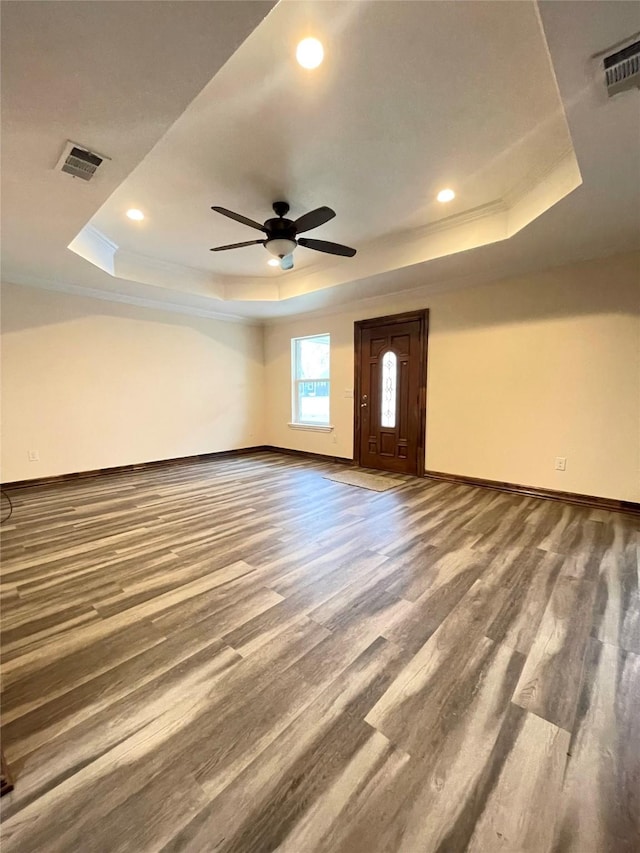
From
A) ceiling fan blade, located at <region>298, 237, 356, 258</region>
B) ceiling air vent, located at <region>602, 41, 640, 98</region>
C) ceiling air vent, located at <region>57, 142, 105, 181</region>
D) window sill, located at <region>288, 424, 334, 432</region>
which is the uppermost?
ceiling air vent, located at <region>602, 41, 640, 98</region>

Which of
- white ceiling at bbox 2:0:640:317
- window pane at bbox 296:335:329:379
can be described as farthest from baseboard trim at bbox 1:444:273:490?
white ceiling at bbox 2:0:640:317

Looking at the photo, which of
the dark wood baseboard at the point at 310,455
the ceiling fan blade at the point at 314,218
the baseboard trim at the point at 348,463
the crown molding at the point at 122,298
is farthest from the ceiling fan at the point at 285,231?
the dark wood baseboard at the point at 310,455

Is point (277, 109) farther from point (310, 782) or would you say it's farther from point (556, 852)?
point (556, 852)

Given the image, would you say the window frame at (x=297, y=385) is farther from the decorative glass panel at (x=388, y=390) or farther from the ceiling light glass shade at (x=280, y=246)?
the ceiling light glass shade at (x=280, y=246)

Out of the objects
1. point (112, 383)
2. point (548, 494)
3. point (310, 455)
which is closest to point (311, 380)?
point (310, 455)

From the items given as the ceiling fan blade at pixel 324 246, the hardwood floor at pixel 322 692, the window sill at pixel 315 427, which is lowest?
the hardwood floor at pixel 322 692

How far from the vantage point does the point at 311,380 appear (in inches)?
247

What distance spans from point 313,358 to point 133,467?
3.44 metres

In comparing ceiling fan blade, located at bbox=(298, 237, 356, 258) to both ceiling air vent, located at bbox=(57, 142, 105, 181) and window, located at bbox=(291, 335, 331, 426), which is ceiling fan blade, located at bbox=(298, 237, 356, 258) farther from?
window, located at bbox=(291, 335, 331, 426)

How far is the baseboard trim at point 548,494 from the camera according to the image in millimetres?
3449

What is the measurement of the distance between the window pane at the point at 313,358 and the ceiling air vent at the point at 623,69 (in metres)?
4.54

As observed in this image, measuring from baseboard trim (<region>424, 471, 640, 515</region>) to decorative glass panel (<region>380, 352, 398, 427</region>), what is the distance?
98 centimetres

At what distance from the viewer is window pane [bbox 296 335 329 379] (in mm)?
6055

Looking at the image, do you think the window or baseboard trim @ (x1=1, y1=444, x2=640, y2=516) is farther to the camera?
the window
